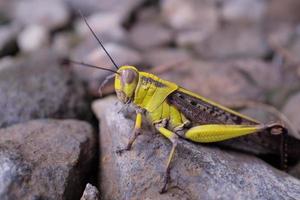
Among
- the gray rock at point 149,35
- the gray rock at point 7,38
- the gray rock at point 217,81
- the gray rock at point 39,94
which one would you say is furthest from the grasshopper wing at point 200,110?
the gray rock at point 7,38

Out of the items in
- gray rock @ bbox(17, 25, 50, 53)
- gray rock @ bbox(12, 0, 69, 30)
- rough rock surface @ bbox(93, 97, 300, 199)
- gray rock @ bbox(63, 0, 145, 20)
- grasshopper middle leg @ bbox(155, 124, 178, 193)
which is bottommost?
gray rock @ bbox(17, 25, 50, 53)

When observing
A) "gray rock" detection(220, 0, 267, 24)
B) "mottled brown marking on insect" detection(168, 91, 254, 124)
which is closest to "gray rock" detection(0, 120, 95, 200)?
"mottled brown marking on insect" detection(168, 91, 254, 124)

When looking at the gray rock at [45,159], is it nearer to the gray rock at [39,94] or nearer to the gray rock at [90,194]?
the gray rock at [90,194]

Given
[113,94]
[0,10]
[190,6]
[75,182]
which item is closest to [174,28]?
[190,6]

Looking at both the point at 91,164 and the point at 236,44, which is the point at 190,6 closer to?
the point at 236,44

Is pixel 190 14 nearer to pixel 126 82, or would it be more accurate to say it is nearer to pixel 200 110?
pixel 200 110

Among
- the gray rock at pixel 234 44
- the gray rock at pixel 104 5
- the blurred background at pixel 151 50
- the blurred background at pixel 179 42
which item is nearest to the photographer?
the blurred background at pixel 151 50

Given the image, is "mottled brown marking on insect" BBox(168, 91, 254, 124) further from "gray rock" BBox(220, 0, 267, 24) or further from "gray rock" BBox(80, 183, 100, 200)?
"gray rock" BBox(220, 0, 267, 24)
